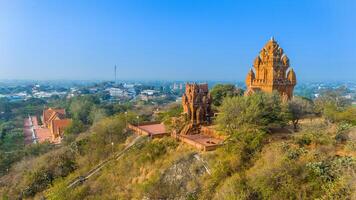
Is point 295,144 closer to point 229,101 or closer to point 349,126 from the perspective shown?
point 349,126

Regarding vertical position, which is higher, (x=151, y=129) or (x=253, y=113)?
(x=253, y=113)

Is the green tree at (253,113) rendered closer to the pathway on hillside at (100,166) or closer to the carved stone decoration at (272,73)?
the pathway on hillside at (100,166)

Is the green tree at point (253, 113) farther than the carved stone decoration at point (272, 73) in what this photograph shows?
No

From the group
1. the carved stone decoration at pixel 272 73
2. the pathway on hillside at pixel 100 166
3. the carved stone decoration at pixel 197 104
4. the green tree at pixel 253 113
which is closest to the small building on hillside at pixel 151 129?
the pathway on hillside at pixel 100 166

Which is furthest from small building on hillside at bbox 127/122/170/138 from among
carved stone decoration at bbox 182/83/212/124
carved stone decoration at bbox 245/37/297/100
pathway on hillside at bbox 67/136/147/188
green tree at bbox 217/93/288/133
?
carved stone decoration at bbox 245/37/297/100

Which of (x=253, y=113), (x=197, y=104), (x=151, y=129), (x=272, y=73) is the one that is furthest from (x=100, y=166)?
(x=272, y=73)

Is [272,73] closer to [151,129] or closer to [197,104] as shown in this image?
[197,104]

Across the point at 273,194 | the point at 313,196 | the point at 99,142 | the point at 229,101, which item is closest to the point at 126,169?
the point at 99,142
